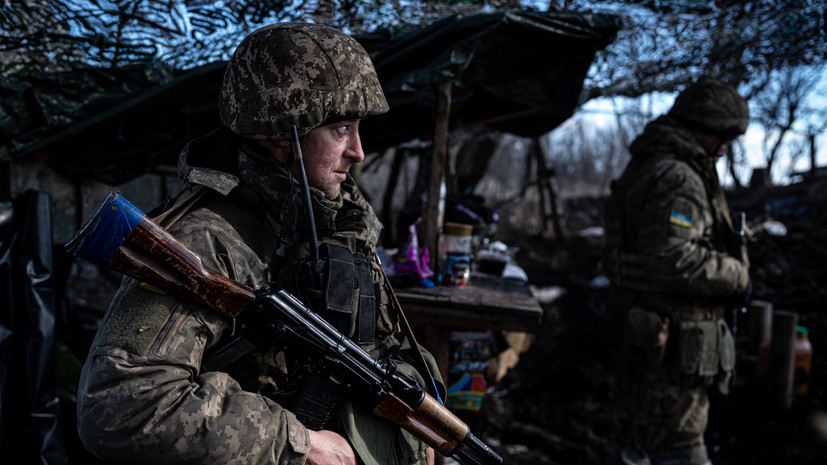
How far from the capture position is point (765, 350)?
5.58 meters

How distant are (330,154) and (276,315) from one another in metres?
0.55

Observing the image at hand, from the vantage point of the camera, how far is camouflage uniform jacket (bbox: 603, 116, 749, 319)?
3342 millimetres

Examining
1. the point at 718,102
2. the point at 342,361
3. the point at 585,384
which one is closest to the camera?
the point at 342,361

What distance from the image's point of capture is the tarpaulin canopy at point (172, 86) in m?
2.81

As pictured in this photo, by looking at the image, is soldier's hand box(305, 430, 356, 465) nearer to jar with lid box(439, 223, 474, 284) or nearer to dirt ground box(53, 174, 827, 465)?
jar with lid box(439, 223, 474, 284)

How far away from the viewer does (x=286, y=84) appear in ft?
5.32

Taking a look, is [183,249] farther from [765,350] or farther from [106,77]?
[765,350]

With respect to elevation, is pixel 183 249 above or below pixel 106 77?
below

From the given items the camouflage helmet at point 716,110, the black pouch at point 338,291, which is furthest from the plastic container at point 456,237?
the black pouch at point 338,291

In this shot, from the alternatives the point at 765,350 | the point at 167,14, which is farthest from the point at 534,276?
the point at 167,14

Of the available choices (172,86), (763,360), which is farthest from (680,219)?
(763,360)

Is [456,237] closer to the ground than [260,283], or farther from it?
closer to the ground

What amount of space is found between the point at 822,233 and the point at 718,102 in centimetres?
689

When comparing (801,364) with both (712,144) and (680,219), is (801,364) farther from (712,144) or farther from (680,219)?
(680,219)
